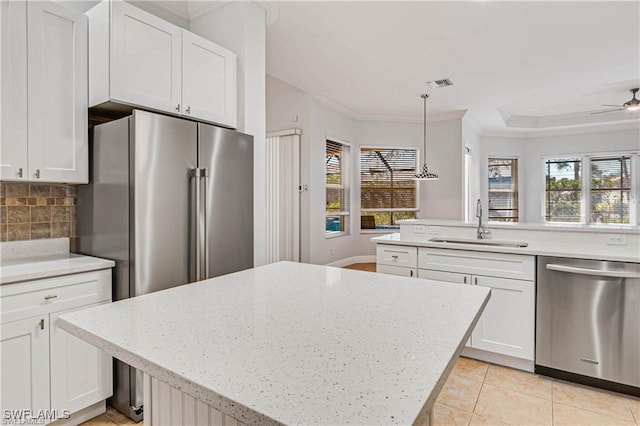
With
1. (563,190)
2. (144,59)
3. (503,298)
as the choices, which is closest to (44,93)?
(144,59)

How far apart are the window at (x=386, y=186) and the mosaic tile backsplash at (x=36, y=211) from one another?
4.84 meters

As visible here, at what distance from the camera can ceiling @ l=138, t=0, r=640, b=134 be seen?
2.90m

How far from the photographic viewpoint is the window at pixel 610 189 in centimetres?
698

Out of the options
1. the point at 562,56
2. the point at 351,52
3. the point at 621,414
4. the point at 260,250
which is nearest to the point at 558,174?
the point at 562,56

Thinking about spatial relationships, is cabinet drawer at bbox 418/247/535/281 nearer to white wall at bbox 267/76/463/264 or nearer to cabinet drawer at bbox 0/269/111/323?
cabinet drawer at bbox 0/269/111/323

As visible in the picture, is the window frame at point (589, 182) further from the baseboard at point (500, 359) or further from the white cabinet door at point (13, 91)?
the white cabinet door at point (13, 91)

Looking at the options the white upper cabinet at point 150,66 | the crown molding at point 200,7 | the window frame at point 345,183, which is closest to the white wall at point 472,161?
the window frame at point 345,183

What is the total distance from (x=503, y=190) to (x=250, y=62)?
705 cm

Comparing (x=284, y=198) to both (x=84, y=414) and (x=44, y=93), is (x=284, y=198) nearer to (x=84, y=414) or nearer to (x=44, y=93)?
(x=44, y=93)

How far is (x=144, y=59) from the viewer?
209cm

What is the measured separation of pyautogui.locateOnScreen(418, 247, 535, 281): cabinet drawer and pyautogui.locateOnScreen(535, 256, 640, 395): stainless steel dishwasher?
4.0 inches

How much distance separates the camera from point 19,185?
2.13 metres

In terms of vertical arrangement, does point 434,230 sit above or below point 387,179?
below

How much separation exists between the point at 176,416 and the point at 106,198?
1529mm
